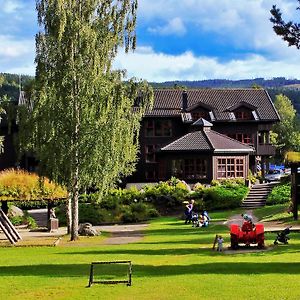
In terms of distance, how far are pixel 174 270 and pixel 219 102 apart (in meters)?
55.4

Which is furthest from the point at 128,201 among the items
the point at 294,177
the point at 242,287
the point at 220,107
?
the point at 242,287

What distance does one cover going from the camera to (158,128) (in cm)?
7200

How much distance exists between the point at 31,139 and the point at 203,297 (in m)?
19.8

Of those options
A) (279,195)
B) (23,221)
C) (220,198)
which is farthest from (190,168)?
(23,221)

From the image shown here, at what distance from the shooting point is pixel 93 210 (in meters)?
47.4

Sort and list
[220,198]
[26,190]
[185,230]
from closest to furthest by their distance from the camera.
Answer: [185,230] → [26,190] → [220,198]

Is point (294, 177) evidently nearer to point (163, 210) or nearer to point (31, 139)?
point (163, 210)

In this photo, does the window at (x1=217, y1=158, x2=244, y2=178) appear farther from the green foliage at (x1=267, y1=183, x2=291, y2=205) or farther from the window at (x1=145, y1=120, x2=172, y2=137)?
the window at (x1=145, y1=120, x2=172, y2=137)

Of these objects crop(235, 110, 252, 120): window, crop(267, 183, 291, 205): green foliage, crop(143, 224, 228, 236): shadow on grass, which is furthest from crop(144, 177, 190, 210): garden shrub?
crop(235, 110, 252, 120): window

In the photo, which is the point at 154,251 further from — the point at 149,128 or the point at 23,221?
the point at 149,128

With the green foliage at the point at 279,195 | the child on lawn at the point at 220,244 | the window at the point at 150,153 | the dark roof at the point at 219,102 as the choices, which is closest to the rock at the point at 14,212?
the green foliage at the point at 279,195

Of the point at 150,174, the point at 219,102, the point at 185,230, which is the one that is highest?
the point at 219,102

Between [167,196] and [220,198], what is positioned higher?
[167,196]

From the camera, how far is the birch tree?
31.7m
